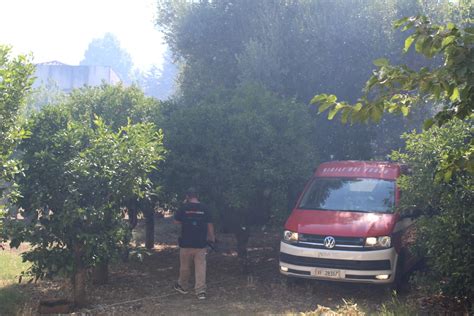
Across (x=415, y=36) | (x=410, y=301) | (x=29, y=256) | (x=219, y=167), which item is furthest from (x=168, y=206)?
(x=415, y=36)

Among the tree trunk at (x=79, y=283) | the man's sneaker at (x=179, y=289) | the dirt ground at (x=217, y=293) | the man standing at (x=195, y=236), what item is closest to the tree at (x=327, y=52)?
the dirt ground at (x=217, y=293)

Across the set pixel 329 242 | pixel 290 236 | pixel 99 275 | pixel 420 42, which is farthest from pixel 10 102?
pixel 420 42

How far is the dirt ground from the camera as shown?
8602mm

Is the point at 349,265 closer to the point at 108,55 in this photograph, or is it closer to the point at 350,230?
the point at 350,230

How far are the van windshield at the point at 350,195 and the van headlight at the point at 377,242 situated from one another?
71 cm

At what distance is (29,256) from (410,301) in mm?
5324

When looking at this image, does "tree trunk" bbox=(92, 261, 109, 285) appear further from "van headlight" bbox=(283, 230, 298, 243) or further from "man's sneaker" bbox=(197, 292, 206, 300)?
"van headlight" bbox=(283, 230, 298, 243)

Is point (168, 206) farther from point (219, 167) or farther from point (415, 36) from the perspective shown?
point (415, 36)

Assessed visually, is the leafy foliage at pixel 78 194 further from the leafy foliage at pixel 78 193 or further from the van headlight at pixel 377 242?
the van headlight at pixel 377 242

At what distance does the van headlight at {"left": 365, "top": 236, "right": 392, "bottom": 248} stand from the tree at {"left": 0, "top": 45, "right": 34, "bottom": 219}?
5.10 meters

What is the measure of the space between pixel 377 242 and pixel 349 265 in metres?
0.55

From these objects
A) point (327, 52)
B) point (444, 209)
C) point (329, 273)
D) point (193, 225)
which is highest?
point (327, 52)

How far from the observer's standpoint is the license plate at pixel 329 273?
342 inches

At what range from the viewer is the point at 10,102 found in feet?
25.6
